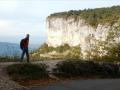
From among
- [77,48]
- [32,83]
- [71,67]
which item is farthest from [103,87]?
[77,48]

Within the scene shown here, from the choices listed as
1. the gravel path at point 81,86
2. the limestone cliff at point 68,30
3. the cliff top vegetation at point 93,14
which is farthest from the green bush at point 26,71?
the limestone cliff at point 68,30

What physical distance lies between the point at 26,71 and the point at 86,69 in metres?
5.56

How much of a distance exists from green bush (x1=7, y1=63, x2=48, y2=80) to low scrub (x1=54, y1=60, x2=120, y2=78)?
154 cm

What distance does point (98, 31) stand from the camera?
394 ft

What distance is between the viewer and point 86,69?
33.1m

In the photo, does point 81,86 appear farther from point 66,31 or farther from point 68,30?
point 66,31

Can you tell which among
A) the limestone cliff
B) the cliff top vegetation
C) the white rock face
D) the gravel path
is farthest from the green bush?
the white rock face

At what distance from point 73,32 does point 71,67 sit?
378 feet

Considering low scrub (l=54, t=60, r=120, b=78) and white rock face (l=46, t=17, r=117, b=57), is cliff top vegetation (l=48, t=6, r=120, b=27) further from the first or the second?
low scrub (l=54, t=60, r=120, b=78)

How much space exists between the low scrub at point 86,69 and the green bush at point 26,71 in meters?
1.54

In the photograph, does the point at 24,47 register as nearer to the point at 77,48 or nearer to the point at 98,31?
the point at 98,31

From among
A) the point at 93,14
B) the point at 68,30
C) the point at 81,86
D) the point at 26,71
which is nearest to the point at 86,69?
the point at 26,71

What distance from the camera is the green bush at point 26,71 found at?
28547mm

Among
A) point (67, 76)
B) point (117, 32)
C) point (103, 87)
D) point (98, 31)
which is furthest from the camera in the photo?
point (98, 31)
